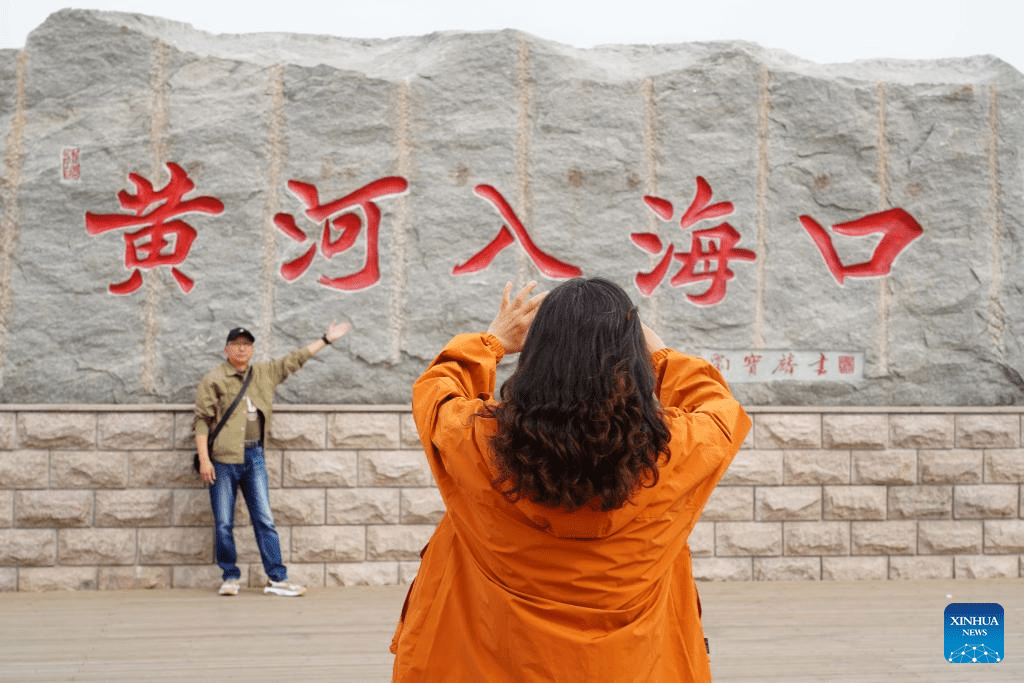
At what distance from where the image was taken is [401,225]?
5980 mm

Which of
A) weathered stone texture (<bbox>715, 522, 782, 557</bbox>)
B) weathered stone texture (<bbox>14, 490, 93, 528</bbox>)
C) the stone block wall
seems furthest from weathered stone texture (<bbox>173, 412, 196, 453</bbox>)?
weathered stone texture (<bbox>715, 522, 782, 557</bbox>)

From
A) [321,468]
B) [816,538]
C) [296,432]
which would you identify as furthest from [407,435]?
[816,538]

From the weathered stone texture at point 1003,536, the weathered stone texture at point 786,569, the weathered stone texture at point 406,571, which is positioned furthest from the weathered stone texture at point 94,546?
the weathered stone texture at point 1003,536

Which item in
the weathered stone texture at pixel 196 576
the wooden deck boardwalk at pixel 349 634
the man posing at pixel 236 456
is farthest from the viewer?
the weathered stone texture at pixel 196 576

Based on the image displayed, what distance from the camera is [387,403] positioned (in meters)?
5.92

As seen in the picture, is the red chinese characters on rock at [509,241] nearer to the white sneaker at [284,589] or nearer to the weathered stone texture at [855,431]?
the weathered stone texture at [855,431]

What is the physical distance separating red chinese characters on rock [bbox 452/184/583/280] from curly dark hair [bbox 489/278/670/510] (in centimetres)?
454

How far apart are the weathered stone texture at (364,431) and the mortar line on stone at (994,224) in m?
3.70

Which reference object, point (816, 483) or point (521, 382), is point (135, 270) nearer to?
point (816, 483)

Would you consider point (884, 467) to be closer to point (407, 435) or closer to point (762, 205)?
point (762, 205)

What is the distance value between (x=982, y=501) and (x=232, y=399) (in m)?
4.46

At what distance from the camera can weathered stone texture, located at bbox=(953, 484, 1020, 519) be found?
618cm

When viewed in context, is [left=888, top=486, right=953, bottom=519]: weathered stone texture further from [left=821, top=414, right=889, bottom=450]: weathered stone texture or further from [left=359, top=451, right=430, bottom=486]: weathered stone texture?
[left=359, top=451, right=430, bottom=486]: weathered stone texture

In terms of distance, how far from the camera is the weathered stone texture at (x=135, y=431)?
566cm
